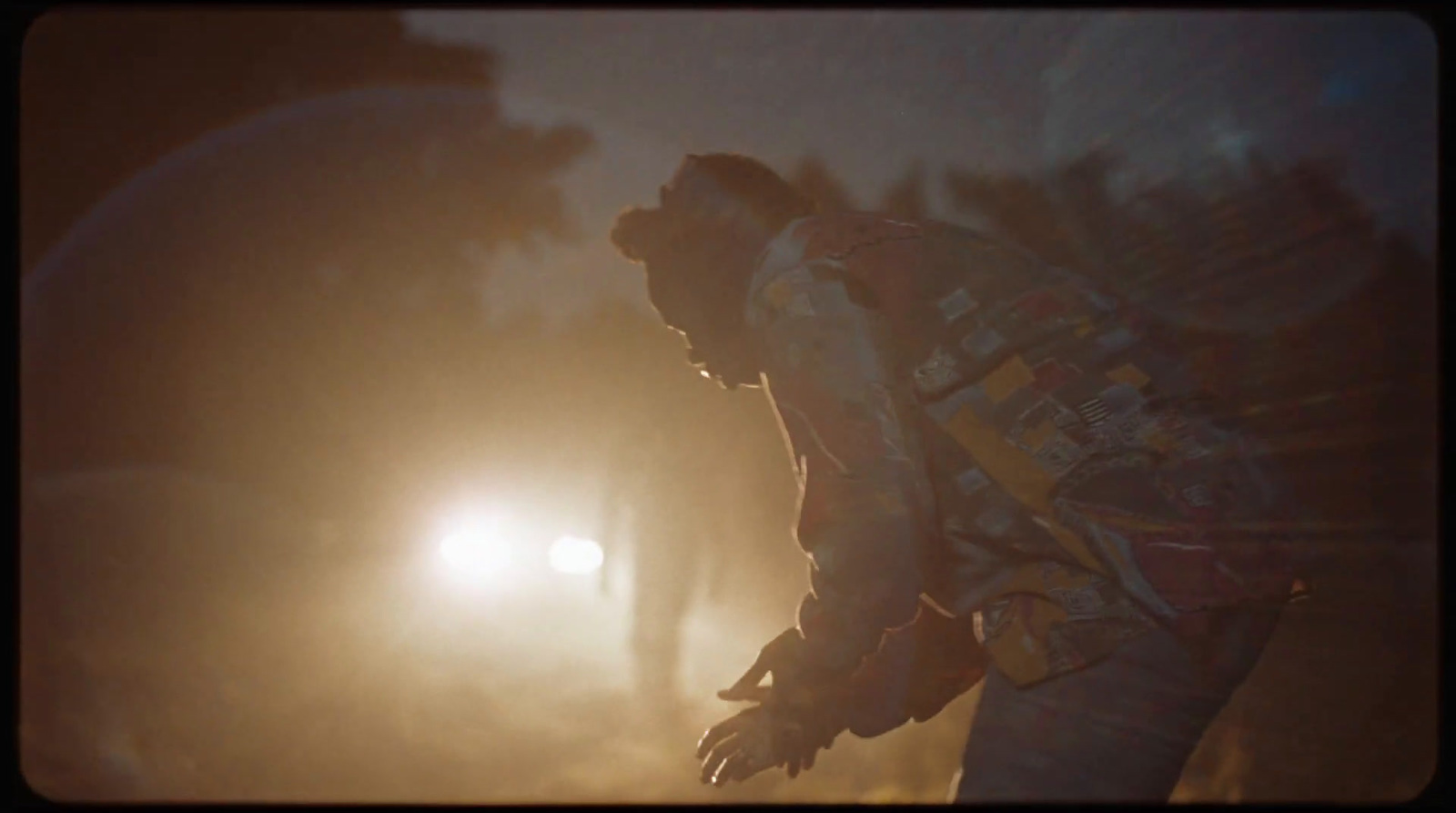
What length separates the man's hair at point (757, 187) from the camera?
5.28ft

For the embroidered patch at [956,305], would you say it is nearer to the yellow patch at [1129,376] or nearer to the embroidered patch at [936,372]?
the embroidered patch at [936,372]

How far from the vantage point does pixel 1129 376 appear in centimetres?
127

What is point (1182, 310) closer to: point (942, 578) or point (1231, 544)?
point (1231, 544)

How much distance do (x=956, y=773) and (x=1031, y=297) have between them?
707 millimetres

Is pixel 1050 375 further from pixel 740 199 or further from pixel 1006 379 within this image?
pixel 740 199

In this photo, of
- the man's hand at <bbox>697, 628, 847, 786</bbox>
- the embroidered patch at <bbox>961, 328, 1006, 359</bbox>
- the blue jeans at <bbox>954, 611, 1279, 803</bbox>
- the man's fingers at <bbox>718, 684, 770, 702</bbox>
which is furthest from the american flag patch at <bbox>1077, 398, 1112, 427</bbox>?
the man's fingers at <bbox>718, 684, 770, 702</bbox>

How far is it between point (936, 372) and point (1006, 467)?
6.8 inches

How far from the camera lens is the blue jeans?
122 cm

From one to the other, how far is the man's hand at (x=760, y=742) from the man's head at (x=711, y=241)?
62 cm

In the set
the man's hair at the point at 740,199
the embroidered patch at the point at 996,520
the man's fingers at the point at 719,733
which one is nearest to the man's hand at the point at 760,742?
the man's fingers at the point at 719,733

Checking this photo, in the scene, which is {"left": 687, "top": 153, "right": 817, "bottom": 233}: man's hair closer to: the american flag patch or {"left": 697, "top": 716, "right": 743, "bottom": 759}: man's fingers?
the american flag patch

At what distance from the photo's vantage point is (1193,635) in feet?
4.03

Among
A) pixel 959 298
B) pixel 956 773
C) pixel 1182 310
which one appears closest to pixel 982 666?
pixel 956 773

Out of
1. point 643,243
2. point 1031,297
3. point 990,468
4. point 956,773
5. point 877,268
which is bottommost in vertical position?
point 956,773
